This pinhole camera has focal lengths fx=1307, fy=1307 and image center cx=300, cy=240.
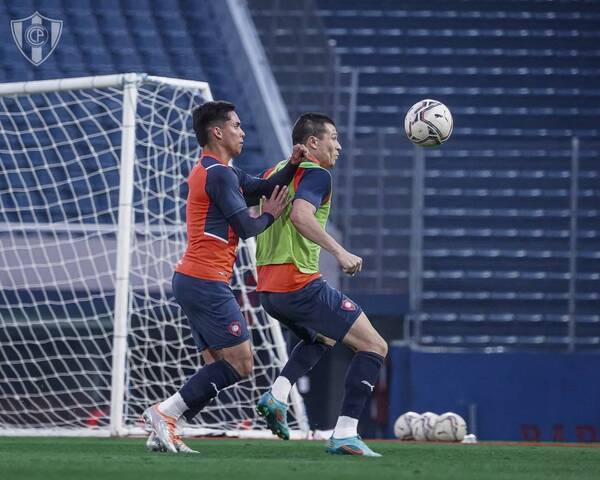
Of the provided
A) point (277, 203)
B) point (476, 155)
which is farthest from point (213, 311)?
point (476, 155)

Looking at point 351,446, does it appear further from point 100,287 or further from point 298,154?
point 100,287

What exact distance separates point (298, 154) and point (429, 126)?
41.9 inches

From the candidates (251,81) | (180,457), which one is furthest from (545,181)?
(180,457)

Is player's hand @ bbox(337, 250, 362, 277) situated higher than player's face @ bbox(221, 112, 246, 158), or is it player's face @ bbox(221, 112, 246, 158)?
player's face @ bbox(221, 112, 246, 158)

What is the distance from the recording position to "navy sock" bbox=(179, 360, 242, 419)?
217 inches

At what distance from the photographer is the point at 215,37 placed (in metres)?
14.6

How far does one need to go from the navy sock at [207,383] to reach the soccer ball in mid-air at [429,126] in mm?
1659

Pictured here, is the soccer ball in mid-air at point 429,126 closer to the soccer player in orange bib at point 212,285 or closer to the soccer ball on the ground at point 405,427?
the soccer player in orange bib at point 212,285

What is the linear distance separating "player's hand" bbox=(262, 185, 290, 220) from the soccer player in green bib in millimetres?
59

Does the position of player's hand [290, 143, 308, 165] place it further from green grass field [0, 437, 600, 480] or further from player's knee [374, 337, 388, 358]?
green grass field [0, 437, 600, 480]

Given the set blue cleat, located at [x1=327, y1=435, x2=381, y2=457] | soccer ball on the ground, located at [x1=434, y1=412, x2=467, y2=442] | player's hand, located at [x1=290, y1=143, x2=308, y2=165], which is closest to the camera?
blue cleat, located at [x1=327, y1=435, x2=381, y2=457]

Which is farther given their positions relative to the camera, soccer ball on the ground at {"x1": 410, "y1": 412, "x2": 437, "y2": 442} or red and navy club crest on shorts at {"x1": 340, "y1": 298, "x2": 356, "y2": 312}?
soccer ball on the ground at {"x1": 410, "y1": 412, "x2": 437, "y2": 442}

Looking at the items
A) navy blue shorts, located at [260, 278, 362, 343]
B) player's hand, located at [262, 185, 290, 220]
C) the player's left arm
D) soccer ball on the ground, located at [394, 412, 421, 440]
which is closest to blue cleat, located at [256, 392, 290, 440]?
navy blue shorts, located at [260, 278, 362, 343]

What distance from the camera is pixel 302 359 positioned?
5.75 m
